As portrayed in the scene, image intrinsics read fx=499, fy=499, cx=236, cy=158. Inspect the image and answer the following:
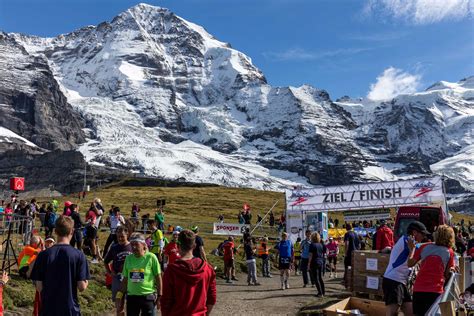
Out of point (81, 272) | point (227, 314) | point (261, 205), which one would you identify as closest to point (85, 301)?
point (227, 314)

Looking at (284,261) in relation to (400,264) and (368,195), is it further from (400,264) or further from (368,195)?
(368,195)

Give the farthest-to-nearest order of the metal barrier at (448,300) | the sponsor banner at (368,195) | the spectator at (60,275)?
1. the sponsor banner at (368,195)
2. the metal barrier at (448,300)
3. the spectator at (60,275)

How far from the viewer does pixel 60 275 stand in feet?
19.9

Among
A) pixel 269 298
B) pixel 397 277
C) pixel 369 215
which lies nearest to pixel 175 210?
pixel 369 215

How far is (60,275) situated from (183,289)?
1.64 meters

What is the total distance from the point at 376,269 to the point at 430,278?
16.0 feet

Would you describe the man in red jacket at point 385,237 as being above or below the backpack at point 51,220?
below

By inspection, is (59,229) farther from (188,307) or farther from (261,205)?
(261,205)

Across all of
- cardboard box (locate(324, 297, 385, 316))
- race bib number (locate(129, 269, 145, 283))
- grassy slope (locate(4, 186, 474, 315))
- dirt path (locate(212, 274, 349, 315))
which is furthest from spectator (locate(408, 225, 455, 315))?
grassy slope (locate(4, 186, 474, 315))

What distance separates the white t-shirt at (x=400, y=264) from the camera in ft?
27.6

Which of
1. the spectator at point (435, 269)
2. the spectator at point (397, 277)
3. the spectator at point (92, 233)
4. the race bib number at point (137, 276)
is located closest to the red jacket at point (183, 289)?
the race bib number at point (137, 276)

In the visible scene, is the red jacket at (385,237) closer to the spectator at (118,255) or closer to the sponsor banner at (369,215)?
the spectator at (118,255)

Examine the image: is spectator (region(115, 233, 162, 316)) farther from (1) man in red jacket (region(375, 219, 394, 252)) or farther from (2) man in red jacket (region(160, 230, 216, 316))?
(1) man in red jacket (region(375, 219, 394, 252))

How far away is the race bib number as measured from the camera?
7195mm
